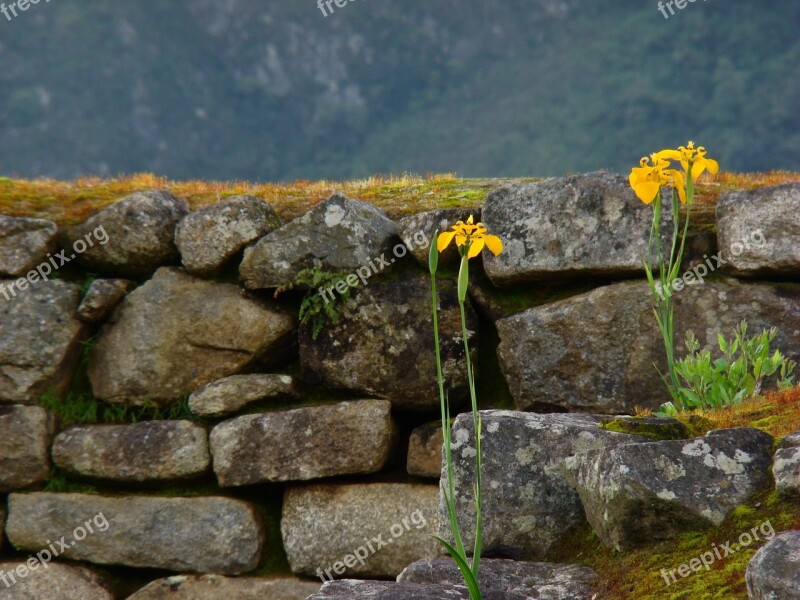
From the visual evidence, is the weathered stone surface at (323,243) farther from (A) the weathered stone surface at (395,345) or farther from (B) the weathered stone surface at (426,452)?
(B) the weathered stone surface at (426,452)

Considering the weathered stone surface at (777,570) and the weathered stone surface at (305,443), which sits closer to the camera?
the weathered stone surface at (777,570)

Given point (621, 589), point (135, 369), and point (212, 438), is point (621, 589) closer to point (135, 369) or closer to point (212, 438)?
point (212, 438)

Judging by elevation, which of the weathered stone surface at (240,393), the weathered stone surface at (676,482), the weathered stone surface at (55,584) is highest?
the weathered stone surface at (240,393)

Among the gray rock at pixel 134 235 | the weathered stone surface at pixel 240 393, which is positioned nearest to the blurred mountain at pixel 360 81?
the gray rock at pixel 134 235

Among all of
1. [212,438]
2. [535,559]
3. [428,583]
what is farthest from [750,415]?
[212,438]

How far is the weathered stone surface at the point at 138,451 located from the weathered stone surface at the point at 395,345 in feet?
4.29

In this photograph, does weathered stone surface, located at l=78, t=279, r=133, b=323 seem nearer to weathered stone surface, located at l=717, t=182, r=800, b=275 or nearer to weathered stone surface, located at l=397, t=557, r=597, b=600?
weathered stone surface, located at l=397, t=557, r=597, b=600

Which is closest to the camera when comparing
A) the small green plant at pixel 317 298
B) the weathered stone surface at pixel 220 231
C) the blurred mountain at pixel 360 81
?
the small green plant at pixel 317 298

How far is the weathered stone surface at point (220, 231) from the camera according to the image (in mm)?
8188

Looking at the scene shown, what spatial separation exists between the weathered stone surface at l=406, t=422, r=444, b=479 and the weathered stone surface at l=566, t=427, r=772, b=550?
3426mm

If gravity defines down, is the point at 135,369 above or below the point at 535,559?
above

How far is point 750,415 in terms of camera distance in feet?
15.9

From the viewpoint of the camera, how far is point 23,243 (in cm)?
853

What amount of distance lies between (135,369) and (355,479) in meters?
2.29
